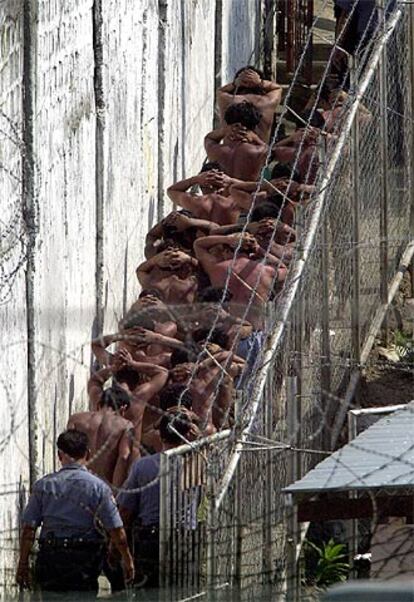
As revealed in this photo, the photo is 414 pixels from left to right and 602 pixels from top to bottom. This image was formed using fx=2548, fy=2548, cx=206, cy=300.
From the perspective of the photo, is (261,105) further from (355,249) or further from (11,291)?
(11,291)

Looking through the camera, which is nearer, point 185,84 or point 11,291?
point 11,291

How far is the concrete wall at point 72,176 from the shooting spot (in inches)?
455

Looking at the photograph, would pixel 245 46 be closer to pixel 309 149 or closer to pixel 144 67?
pixel 144 67

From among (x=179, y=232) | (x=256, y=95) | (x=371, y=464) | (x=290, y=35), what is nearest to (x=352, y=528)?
(x=371, y=464)

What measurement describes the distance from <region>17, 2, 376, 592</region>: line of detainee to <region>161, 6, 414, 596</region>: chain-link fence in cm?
17

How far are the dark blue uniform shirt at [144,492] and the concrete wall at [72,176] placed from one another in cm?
55

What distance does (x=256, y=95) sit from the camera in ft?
49.9

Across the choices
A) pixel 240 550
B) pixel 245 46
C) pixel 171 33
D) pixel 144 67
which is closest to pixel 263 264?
pixel 240 550

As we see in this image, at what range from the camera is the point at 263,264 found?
12.3 meters

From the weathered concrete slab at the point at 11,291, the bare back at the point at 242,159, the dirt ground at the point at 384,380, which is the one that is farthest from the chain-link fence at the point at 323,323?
the weathered concrete slab at the point at 11,291

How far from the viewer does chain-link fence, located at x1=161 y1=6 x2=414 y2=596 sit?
10.1 meters

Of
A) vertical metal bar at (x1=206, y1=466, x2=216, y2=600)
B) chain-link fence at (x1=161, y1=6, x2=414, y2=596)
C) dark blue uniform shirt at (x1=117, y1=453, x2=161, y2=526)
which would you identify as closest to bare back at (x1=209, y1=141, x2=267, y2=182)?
chain-link fence at (x1=161, y1=6, x2=414, y2=596)

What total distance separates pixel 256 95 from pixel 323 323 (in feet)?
11.1

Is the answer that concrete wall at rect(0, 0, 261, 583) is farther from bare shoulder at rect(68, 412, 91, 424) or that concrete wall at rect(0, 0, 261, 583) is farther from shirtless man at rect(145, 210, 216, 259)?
shirtless man at rect(145, 210, 216, 259)
